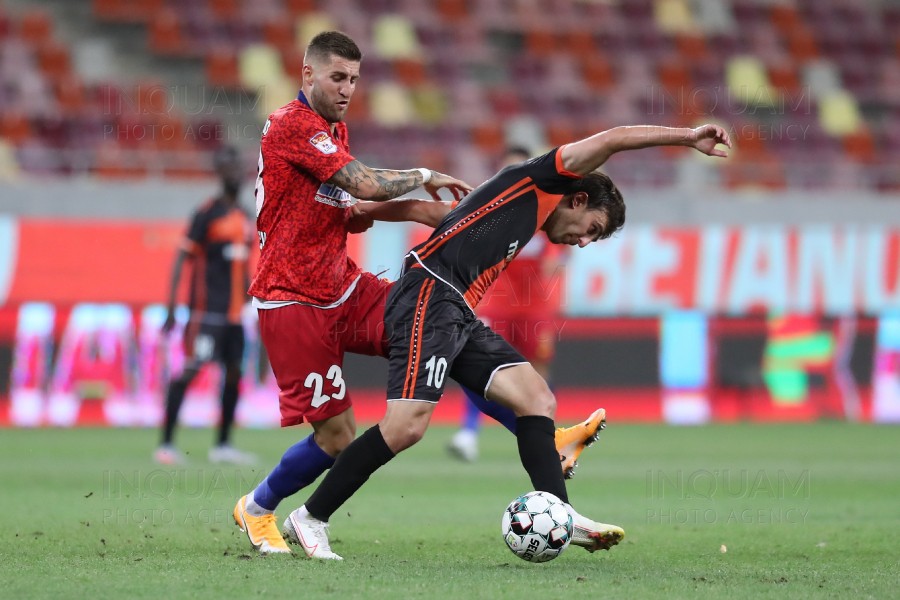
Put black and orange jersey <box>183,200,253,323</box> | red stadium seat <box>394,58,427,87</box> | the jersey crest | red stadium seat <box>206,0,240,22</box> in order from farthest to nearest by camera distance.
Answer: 1. red stadium seat <box>394,58,427,87</box>
2. red stadium seat <box>206,0,240,22</box>
3. black and orange jersey <box>183,200,253,323</box>
4. the jersey crest

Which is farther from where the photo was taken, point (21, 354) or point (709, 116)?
point (709, 116)

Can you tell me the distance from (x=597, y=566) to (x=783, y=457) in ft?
16.3

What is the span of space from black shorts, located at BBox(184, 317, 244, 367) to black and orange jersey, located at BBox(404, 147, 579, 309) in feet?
14.7

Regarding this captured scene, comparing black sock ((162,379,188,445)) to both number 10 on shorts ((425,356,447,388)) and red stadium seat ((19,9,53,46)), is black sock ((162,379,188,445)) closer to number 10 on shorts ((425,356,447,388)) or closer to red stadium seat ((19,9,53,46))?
number 10 on shorts ((425,356,447,388))

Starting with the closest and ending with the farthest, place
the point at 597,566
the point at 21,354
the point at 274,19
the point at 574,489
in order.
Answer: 1. the point at 597,566
2. the point at 574,489
3. the point at 21,354
4. the point at 274,19

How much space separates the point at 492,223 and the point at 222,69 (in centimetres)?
1292

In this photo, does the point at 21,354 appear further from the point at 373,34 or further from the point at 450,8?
the point at 450,8

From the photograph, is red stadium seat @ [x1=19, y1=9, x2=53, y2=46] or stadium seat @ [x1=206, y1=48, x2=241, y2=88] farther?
stadium seat @ [x1=206, y1=48, x2=241, y2=88]

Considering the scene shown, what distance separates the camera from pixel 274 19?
57.2ft

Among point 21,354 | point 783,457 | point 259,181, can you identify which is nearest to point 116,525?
point 259,181

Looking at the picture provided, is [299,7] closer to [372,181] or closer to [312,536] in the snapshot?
[372,181]

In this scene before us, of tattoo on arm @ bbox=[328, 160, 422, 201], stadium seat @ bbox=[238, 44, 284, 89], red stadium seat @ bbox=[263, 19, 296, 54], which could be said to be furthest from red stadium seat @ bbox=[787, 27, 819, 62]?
tattoo on arm @ bbox=[328, 160, 422, 201]

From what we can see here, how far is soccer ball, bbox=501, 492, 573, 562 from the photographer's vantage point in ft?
13.8

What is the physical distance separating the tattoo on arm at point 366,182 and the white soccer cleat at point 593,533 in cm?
145
